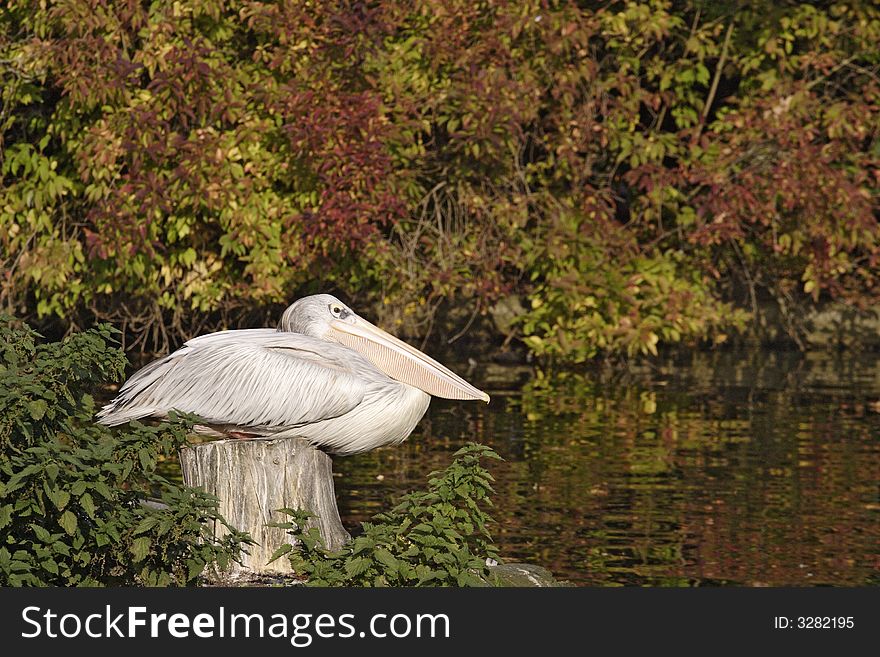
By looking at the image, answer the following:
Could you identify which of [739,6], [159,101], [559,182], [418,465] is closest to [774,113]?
[739,6]

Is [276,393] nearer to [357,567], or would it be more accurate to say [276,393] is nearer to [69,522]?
[357,567]

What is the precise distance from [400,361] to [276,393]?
807 mm

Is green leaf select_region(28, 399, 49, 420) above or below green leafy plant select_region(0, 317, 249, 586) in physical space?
above

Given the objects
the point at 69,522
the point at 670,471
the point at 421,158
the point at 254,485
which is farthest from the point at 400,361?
the point at 421,158

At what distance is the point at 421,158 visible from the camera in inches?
679

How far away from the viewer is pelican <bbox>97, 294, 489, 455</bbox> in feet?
Result: 22.6

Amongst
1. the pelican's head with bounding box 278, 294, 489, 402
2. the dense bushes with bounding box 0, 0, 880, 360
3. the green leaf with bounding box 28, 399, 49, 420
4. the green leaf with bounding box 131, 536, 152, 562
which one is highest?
the dense bushes with bounding box 0, 0, 880, 360

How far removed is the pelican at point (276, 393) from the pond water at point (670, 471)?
183 centimetres

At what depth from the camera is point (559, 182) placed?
18078 millimetres

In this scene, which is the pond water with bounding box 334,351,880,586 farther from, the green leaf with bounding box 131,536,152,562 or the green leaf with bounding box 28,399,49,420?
the green leaf with bounding box 28,399,49,420

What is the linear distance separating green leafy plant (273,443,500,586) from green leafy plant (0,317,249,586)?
0.33m

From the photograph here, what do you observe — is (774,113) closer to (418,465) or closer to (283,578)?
(418,465)

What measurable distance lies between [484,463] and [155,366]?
4.78 m

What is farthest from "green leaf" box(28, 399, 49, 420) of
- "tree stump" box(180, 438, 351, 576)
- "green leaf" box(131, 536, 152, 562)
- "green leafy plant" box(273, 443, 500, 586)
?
"green leafy plant" box(273, 443, 500, 586)
